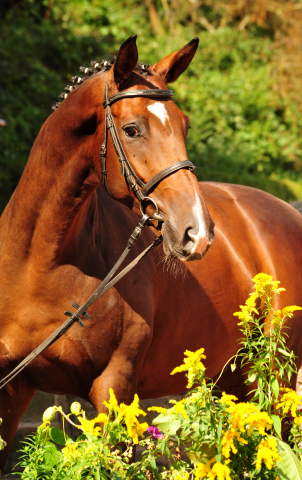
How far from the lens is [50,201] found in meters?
2.40

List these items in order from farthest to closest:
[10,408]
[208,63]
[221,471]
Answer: [208,63], [10,408], [221,471]

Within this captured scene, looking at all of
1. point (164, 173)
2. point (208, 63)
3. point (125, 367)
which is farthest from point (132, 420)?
→ point (208, 63)

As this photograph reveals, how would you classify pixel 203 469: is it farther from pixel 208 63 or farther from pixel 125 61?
pixel 208 63

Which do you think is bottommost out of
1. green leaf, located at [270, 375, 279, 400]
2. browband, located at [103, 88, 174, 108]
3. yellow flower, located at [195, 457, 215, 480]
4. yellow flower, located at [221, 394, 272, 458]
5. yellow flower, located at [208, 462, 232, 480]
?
yellow flower, located at [195, 457, 215, 480]

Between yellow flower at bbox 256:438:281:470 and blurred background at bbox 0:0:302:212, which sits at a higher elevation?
blurred background at bbox 0:0:302:212

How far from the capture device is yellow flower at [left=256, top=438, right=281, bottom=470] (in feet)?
5.48

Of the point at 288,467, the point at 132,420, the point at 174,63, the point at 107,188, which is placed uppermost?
the point at 174,63

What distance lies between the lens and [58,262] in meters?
2.44

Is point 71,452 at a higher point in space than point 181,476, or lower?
higher

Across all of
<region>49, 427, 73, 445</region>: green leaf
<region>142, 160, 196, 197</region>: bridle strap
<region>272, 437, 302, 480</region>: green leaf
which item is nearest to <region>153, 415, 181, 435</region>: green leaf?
<region>272, 437, 302, 480</region>: green leaf

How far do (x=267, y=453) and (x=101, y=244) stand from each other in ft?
4.19

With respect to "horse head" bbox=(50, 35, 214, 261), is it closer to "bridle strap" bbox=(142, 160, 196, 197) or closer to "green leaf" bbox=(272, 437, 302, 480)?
"bridle strap" bbox=(142, 160, 196, 197)

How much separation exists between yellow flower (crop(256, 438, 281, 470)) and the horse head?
70 centimetres

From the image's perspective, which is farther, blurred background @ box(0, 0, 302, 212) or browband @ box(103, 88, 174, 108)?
blurred background @ box(0, 0, 302, 212)
